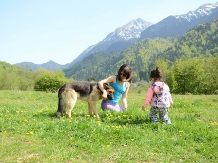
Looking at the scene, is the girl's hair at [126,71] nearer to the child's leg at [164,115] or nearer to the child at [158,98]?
the child at [158,98]

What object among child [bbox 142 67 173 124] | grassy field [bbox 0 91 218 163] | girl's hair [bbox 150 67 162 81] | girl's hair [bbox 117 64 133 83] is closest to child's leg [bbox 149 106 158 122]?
child [bbox 142 67 173 124]

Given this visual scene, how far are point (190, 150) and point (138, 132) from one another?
1.89 meters

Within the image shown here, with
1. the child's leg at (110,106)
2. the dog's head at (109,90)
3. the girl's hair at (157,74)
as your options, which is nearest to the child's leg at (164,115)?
the girl's hair at (157,74)

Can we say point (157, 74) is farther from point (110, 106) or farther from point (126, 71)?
point (110, 106)

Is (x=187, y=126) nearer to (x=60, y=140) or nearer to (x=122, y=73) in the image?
(x=122, y=73)

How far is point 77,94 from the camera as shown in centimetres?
1010

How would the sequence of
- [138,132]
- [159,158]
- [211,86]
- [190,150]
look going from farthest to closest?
[211,86], [138,132], [190,150], [159,158]

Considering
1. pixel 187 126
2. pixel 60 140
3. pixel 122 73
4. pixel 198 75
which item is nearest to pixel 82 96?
pixel 122 73

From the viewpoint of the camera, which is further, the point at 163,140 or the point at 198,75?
the point at 198,75

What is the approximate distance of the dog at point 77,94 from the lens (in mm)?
9875

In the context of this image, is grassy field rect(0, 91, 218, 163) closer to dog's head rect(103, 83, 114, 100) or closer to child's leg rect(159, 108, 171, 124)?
child's leg rect(159, 108, 171, 124)

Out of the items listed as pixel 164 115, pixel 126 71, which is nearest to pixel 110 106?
pixel 126 71

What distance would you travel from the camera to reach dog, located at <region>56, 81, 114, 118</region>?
9.88m

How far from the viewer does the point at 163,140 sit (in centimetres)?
759
